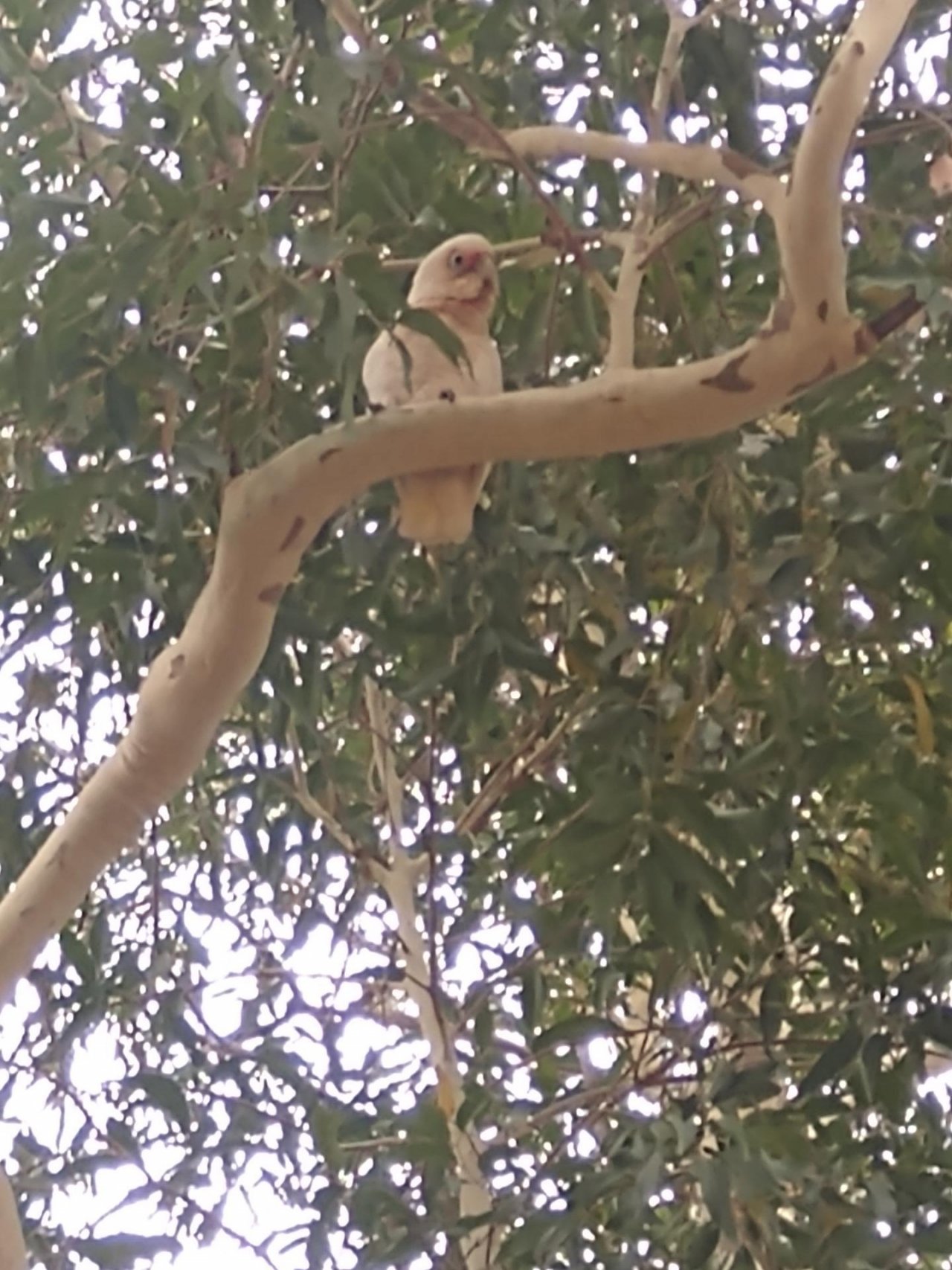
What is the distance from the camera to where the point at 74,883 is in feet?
3.26

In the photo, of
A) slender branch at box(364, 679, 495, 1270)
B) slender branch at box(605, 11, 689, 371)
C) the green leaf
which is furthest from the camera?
slender branch at box(364, 679, 495, 1270)

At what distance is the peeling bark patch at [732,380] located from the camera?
0.86 meters

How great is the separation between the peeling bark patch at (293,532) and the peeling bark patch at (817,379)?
0.28m

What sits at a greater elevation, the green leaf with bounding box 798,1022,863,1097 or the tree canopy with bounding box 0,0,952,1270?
the tree canopy with bounding box 0,0,952,1270

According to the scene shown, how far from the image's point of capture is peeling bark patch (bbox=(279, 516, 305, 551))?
2.94 ft

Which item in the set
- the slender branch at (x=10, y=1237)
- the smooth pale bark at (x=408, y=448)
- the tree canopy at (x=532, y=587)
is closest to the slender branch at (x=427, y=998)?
the tree canopy at (x=532, y=587)

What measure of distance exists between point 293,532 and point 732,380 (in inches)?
9.9

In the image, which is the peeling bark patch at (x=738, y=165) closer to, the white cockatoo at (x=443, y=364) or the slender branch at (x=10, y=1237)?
the white cockatoo at (x=443, y=364)

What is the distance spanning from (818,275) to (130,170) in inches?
17.0

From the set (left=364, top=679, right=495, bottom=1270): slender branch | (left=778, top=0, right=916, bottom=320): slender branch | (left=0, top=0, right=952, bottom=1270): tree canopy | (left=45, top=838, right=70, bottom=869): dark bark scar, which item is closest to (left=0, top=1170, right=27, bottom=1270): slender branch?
(left=0, top=0, right=952, bottom=1270): tree canopy

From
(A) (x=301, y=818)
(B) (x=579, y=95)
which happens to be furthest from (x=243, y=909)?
(B) (x=579, y=95)

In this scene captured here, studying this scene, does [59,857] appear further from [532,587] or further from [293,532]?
[532,587]

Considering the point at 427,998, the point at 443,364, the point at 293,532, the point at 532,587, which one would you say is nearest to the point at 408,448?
the point at 293,532

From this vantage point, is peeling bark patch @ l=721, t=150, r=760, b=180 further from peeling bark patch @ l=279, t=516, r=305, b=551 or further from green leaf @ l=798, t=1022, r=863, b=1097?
green leaf @ l=798, t=1022, r=863, b=1097
